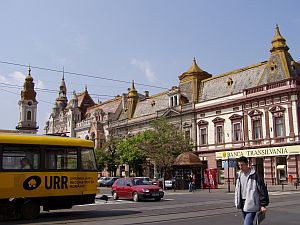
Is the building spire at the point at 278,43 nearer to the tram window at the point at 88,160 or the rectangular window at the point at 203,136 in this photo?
the rectangular window at the point at 203,136

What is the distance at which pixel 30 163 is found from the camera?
16531 millimetres

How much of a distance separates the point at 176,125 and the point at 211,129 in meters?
6.59

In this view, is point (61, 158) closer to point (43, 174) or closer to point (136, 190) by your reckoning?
point (43, 174)

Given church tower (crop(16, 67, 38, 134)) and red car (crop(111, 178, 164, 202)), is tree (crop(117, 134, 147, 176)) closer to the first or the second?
red car (crop(111, 178, 164, 202))

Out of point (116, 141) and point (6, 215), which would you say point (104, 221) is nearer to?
point (6, 215)

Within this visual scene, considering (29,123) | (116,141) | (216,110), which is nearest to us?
(216,110)

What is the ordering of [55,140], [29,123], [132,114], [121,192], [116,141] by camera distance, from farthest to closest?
[29,123]
[132,114]
[116,141]
[121,192]
[55,140]

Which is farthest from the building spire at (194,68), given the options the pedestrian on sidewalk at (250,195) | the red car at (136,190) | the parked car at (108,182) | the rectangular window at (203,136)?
the pedestrian on sidewalk at (250,195)

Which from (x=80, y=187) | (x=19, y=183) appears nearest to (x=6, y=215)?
(x=19, y=183)

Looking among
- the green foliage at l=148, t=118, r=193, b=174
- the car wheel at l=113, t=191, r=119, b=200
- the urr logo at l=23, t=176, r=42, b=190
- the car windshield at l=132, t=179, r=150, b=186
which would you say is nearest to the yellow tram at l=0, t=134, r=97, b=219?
the urr logo at l=23, t=176, r=42, b=190

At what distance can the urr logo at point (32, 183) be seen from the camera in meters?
16.2

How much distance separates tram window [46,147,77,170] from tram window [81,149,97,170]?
Result: 15.8 inches

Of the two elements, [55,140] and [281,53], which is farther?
[281,53]

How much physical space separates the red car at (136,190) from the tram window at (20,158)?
10137 millimetres
